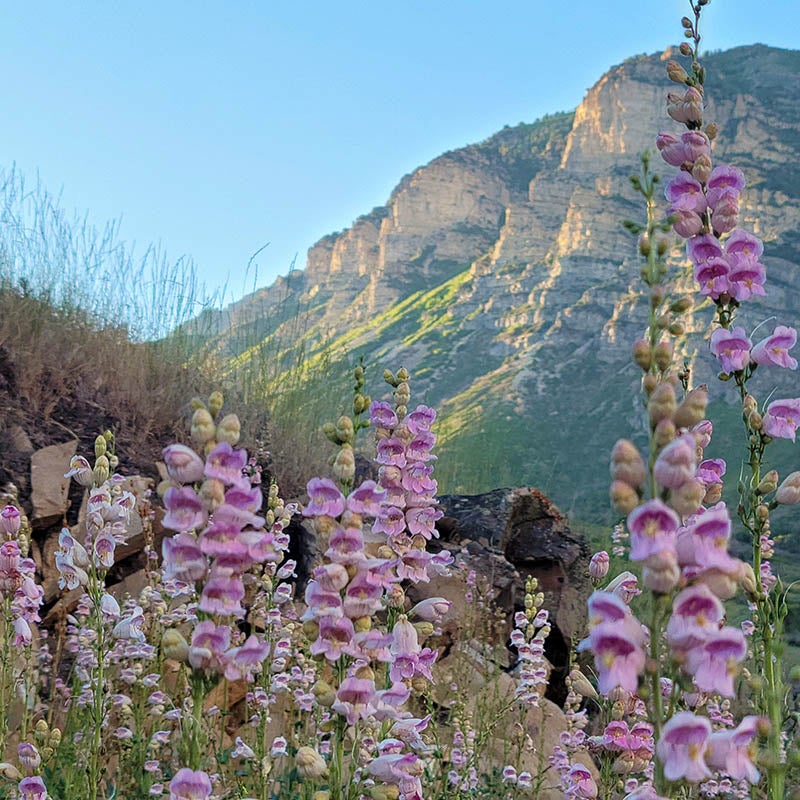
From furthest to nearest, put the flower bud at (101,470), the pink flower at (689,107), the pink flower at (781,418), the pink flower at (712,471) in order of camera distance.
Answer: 1. the flower bud at (101,470)
2. the pink flower at (689,107)
3. the pink flower at (781,418)
4. the pink flower at (712,471)

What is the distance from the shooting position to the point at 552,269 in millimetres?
89125

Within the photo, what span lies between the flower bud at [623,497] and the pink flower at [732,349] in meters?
1.31

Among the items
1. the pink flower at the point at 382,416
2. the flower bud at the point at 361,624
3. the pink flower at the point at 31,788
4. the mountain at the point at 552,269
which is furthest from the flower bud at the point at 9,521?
the mountain at the point at 552,269

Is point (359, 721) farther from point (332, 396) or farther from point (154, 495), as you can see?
point (332, 396)

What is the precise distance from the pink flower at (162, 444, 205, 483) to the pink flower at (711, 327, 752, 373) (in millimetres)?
1735

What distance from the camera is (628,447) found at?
55.5 inches

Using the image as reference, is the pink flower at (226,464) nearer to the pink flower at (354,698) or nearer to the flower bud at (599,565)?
the pink flower at (354,698)

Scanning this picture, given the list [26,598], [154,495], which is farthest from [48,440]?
[26,598]

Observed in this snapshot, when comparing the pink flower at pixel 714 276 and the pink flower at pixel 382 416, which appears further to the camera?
the pink flower at pixel 714 276

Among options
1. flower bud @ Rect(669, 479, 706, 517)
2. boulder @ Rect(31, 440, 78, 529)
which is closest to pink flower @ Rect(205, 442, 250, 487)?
flower bud @ Rect(669, 479, 706, 517)

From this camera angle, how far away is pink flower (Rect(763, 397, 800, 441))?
96.6 inches

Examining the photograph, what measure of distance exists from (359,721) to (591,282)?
283ft

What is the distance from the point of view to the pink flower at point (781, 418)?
2.45 m

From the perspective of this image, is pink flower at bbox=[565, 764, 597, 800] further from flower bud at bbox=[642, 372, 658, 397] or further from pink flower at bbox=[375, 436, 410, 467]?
flower bud at bbox=[642, 372, 658, 397]
